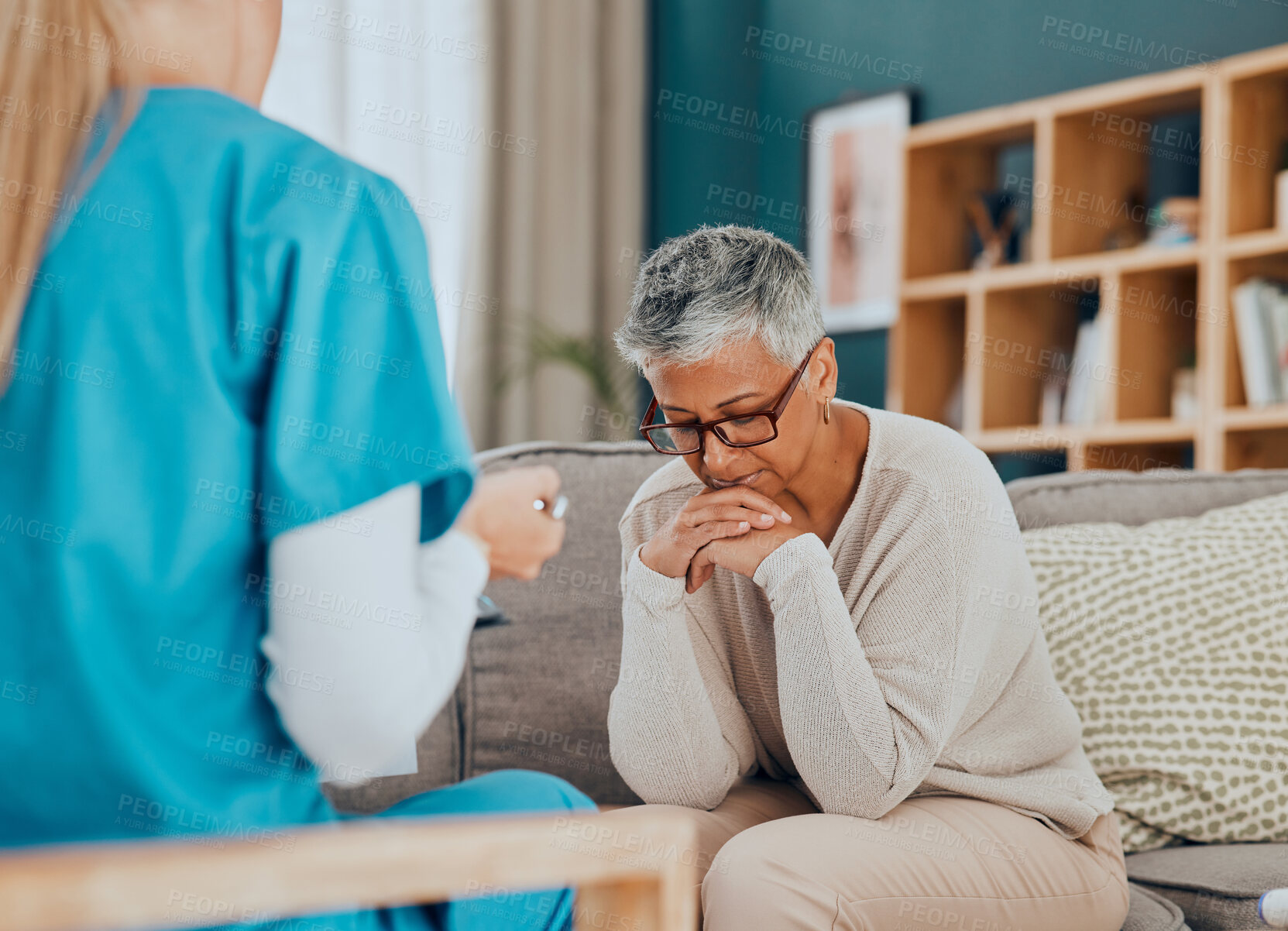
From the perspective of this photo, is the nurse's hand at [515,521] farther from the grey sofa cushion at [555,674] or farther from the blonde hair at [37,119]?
the grey sofa cushion at [555,674]

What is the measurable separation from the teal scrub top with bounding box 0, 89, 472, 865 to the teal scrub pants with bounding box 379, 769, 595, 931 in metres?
0.12

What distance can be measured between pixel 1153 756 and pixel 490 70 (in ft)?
10.3

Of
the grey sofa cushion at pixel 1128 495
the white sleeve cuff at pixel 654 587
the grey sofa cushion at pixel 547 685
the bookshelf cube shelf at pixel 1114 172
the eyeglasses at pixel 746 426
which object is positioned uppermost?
the bookshelf cube shelf at pixel 1114 172

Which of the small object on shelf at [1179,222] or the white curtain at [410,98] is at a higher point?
the white curtain at [410,98]

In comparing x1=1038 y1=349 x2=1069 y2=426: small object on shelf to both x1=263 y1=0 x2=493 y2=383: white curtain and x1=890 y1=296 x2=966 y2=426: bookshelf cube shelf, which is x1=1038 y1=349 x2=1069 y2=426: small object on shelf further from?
x1=263 y1=0 x2=493 y2=383: white curtain

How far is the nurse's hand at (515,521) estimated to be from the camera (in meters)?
0.71

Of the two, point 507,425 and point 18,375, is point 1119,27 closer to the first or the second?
point 507,425

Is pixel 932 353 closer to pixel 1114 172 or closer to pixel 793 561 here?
pixel 1114 172

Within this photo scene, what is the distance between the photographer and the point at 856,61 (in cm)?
405

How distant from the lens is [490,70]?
4031 millimetres

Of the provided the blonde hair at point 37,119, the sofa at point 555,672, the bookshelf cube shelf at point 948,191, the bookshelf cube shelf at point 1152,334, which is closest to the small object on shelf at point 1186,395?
the bookshelf cube shelf at point 1152,334

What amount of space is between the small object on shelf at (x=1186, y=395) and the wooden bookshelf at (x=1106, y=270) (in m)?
0.04

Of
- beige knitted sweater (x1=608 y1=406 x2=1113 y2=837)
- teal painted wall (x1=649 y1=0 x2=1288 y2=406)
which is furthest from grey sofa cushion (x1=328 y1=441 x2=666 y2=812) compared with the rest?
teal painted wall (x1=649 y1=0 x2=1288 y2=406)

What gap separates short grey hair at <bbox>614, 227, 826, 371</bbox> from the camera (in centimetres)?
135
